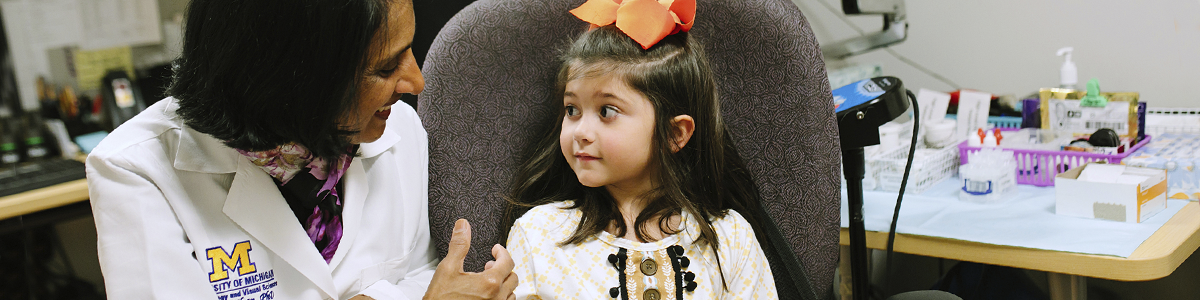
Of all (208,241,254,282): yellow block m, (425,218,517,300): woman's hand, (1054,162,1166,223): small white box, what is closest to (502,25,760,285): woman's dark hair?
(425,218,517,300): woman's hand

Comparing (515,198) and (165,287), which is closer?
(165,287)

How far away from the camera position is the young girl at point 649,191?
1020 mm

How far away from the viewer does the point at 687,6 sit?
1.01 meters

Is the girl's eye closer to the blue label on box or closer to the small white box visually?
the blue label on box

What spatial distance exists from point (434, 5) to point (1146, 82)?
162 centimetres

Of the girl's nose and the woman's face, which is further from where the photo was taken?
the girl's nose

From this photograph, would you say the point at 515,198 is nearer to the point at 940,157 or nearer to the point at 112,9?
the point at 940,157

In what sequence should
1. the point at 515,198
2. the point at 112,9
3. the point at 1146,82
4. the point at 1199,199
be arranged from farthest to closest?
1. the point at 112,9
2. the point at 1146,82
3. the point at 1199,199
4. the point at 515,198

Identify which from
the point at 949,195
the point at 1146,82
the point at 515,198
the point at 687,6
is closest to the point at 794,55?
the point at 687,6

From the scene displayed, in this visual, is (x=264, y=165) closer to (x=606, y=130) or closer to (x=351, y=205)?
(x=351, y=205)

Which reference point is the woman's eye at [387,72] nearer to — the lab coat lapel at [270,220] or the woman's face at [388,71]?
the woman's face at [388,71]

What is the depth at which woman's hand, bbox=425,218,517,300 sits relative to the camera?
0.94 metres

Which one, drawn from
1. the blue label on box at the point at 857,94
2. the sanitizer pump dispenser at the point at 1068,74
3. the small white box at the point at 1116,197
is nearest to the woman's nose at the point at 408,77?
the blue label on box at the point at 857,94

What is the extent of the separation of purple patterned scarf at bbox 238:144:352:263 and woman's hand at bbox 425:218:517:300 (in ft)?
0.66
